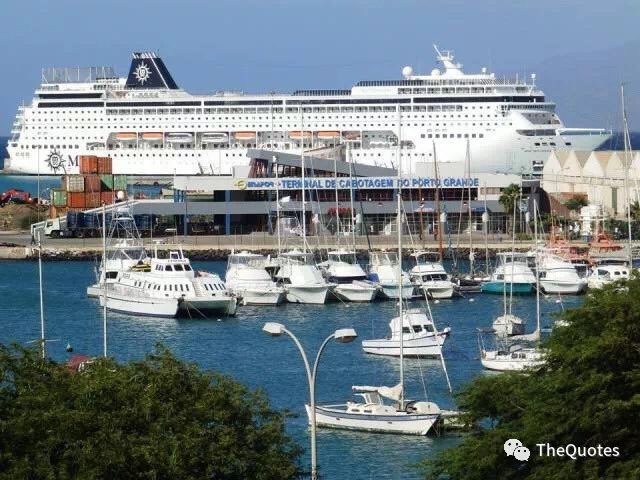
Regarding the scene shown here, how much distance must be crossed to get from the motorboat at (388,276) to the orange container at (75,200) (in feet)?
75.2

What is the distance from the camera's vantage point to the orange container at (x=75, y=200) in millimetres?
66062

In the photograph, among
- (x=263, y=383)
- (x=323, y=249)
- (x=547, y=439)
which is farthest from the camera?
(x=323, y=249)

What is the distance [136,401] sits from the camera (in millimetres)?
16844

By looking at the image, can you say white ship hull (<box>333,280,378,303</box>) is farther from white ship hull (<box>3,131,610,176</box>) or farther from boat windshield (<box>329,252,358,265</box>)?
white ship hull (<box>3,131,610,176</box>)

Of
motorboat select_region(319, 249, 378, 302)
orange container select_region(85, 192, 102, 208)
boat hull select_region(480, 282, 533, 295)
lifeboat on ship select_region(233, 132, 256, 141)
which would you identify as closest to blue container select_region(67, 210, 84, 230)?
orange container select_region(85, 192, 102, 208)

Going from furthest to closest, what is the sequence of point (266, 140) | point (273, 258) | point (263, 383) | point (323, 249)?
point (266, 140), point (323, 249), point (273, 258), point (263, 383)

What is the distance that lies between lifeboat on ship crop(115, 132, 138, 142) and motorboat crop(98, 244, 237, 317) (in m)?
59.6

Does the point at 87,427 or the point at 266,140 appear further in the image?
the point at 266,140

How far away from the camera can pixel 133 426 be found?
1658 cm

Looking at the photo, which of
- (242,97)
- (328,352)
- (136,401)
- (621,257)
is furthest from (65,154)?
(136,401)

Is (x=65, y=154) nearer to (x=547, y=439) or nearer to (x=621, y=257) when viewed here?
(x=621, y=257)

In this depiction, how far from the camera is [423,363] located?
106 feet

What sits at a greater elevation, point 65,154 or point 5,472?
point 65,154

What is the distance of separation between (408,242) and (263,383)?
1057 inches
